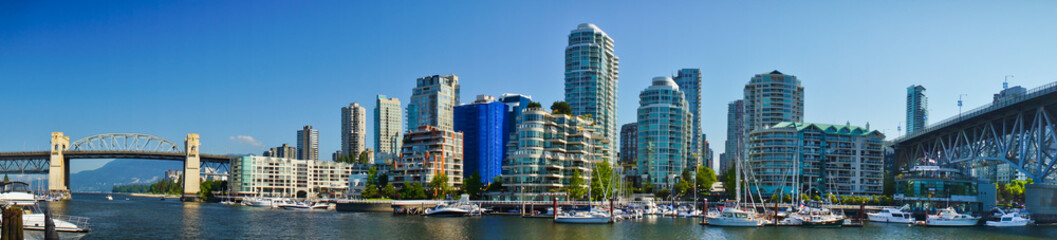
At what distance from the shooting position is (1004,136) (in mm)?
123812

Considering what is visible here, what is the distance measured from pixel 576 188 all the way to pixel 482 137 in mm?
46003

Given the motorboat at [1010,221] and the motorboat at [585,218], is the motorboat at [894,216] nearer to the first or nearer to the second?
the motorboat at [1010,221]

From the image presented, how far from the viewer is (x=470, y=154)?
548 feet

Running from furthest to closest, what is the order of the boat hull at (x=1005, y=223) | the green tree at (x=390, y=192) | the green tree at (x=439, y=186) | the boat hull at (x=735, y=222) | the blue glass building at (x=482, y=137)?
1. the blue glass building at (x=482, y=137)
2. the green tree at (x=390, y=192)
3. the green tree at (x=439, y=186)
4. the boat hull at (x=1005, y=223)
5. the boat hull at (x=735, y=222)

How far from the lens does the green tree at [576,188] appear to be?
124 metres

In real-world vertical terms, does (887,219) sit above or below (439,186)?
below

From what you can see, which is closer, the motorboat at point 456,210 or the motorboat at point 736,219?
the motorboat at point 736,219

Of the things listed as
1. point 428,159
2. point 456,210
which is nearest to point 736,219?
point 456,210

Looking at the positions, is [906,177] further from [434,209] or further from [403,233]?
[403,233]

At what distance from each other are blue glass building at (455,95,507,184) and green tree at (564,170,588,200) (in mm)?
38534

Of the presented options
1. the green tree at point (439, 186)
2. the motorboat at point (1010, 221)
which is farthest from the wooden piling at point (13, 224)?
the motorboat at point (1010, 221)

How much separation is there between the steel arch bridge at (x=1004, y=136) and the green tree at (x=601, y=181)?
58.1 m

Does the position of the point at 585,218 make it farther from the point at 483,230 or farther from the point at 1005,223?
the point at 1005,223

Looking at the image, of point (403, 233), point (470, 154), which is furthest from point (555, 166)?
point (403, 233)
